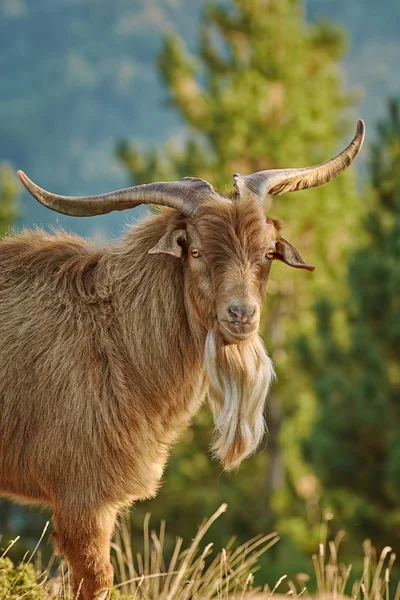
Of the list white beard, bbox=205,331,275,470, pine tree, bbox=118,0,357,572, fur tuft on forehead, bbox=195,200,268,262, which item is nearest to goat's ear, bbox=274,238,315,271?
fur tuft on forehead, bbox=195,200,268,262

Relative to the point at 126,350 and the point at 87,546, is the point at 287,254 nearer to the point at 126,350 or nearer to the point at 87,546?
the point at 126,350

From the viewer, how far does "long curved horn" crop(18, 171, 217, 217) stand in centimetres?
480

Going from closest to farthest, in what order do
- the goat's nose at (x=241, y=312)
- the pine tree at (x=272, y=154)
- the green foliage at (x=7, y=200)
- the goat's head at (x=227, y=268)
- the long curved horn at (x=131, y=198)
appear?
the goat's nose at (x=241, y=312) → the goat's head at (x=227, y=268) → the long curved horn at (x=131, y=198) → the green foliage at (x=7, y=200) → the pine tree at (x=272, y=154)

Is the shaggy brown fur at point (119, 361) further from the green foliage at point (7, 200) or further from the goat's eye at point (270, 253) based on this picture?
the green foliage at point (7, 200)

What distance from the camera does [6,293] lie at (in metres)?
5.09

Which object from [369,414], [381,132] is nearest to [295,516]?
[369,414]

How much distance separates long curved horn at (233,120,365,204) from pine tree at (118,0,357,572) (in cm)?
1551

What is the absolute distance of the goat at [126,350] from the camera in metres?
4.66

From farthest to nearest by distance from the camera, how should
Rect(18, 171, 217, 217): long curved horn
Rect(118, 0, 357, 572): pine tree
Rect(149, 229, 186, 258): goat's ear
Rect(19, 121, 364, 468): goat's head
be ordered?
Rect(118, 0, 357, 572): pine tree < Rect(18, 171, 217, 217): long curved horn < Rect(149, 229, 186, 258): goat's ear < Rect(19, 121, 364, 468): goat's head

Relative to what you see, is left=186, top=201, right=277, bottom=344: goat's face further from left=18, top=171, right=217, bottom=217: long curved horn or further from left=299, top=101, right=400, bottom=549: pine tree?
left=299, top=101, right=400, bottom=549: pine tree

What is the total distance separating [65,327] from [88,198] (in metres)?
0.73

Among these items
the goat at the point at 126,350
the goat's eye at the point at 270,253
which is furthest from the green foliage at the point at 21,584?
the goat's eye at the point at 270,253

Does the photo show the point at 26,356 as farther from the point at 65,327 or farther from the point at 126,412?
the point at 126,412

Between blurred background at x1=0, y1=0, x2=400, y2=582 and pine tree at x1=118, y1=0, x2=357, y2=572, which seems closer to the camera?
blurred background at x1=0, y1=0, x2=400, y2=582
